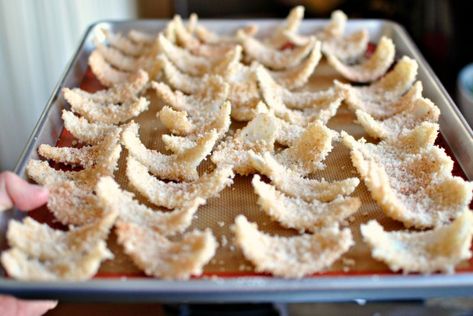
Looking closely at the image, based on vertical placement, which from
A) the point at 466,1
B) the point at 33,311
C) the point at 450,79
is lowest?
the point at 450,79

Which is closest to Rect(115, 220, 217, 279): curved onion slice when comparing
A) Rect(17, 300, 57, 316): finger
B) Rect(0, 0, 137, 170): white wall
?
Rect(17, 300, 57, 316): finger

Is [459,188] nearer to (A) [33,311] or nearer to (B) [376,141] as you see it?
(B) [376,141]

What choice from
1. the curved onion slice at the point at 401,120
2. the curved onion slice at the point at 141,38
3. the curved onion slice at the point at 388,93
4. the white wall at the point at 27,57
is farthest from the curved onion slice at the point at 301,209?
the white wall at the point at 27,57

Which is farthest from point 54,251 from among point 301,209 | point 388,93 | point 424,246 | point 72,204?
point 388,93

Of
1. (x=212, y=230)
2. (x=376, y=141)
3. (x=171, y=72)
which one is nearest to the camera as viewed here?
(x=212, y=230)

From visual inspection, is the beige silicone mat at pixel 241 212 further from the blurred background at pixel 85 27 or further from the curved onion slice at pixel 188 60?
the blurred background at pixel 85 27

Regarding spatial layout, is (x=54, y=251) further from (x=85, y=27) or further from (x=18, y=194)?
(x=85, y=27)

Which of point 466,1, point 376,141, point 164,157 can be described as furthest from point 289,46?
point 466,1
